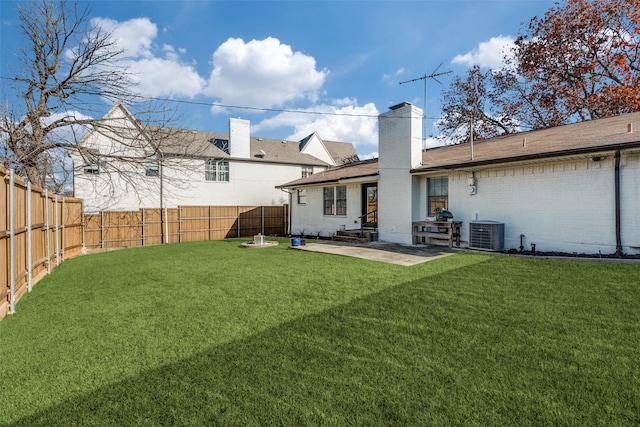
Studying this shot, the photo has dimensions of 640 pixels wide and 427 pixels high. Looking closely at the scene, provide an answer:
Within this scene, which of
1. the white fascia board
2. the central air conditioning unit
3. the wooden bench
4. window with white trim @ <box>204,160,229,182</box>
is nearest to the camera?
the central air conditioning unit

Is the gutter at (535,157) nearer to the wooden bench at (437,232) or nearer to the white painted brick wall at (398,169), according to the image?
the white painted brick wall at (398,169)

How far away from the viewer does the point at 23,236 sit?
5.54 m

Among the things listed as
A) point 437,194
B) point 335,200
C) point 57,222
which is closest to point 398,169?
point 437,194

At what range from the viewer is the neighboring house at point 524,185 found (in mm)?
6820

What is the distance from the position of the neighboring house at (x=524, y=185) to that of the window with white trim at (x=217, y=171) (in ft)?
33.6

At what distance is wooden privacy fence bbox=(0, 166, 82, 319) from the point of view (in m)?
4.42

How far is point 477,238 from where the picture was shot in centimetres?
877

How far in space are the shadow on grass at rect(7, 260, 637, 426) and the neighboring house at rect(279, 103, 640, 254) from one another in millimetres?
5700

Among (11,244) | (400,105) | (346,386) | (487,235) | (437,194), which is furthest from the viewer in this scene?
(400,105)

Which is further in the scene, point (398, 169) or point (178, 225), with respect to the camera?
point (178, 225)

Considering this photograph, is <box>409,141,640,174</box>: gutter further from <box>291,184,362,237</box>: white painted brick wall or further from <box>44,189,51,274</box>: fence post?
<box>44,189,51,274</box>: fence post

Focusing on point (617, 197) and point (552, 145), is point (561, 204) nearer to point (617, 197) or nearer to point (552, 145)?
point (617, 197)

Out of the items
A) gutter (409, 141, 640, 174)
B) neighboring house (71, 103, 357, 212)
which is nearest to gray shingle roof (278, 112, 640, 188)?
gutter (409, 141, 640, 174)

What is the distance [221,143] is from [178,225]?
7.86m
